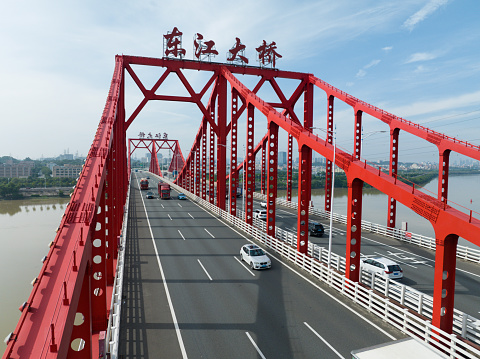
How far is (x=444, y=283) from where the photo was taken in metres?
13.0

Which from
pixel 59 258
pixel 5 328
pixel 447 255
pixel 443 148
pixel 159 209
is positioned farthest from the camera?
pixel 159 209

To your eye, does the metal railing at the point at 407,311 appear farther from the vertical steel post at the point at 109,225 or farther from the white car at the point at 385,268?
the vertical steel post at the point at 109,225

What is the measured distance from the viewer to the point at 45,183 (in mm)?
129125

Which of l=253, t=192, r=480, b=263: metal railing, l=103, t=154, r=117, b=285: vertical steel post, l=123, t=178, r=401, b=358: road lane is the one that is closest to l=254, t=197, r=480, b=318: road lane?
l=253, t=192, r=480, b=263: metal railing

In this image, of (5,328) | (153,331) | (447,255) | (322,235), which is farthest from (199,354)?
(322,235)

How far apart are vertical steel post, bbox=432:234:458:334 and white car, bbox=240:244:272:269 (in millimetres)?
10830

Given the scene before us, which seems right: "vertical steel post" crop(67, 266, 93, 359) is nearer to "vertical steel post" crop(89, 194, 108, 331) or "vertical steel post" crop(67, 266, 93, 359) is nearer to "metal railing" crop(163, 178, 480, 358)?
"vertical steel post" crop(89, 194, 108, 331)

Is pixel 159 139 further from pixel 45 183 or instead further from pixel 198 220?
pixel 198 220

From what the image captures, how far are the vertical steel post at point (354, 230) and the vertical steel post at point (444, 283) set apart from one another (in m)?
5.24

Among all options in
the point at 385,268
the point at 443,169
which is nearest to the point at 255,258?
the point at 385,268

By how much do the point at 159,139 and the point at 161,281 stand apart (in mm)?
138116

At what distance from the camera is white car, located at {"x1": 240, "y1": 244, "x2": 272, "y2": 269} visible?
21.8 meters

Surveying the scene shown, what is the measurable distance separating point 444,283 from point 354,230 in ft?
18.6

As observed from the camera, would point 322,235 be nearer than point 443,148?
No
